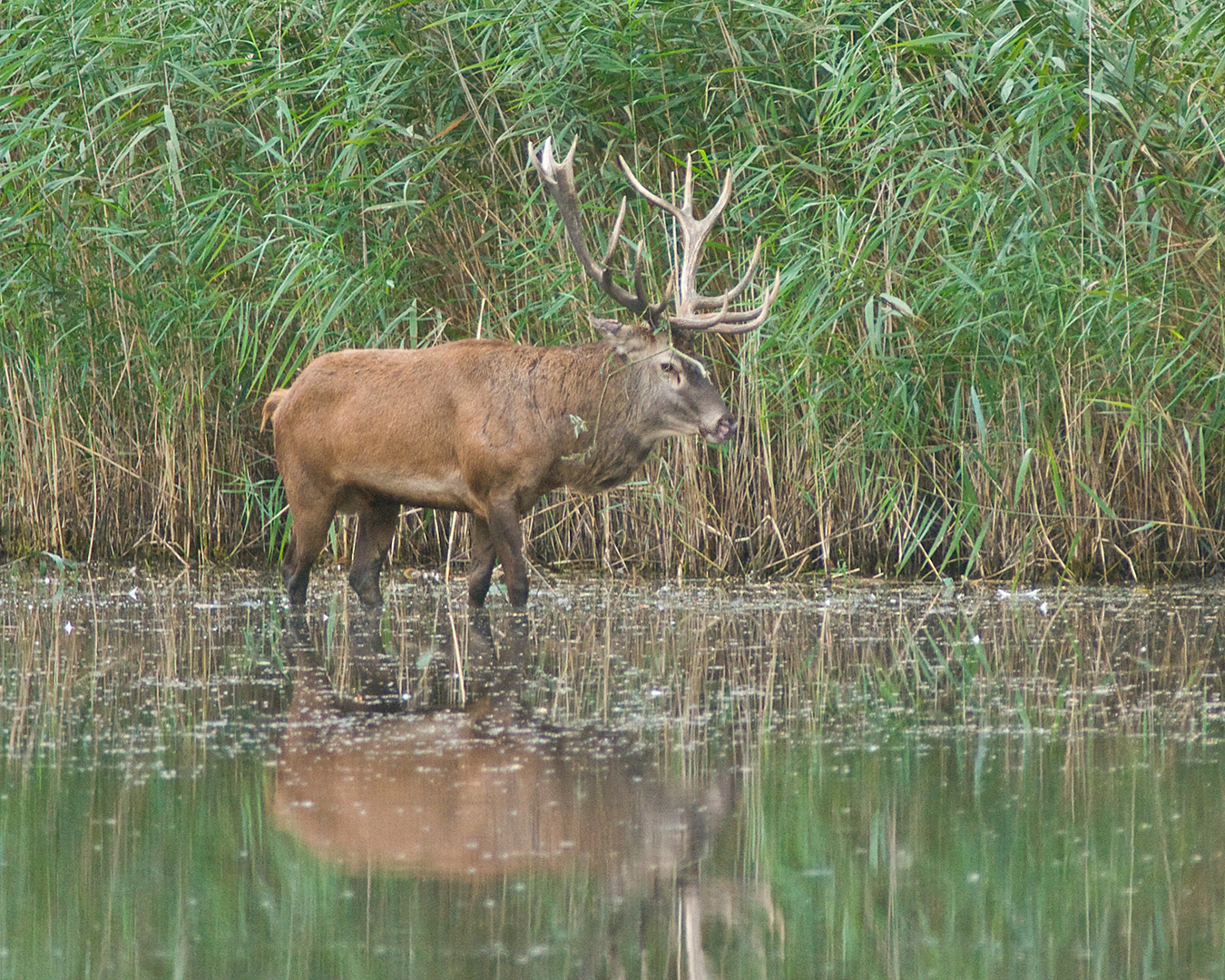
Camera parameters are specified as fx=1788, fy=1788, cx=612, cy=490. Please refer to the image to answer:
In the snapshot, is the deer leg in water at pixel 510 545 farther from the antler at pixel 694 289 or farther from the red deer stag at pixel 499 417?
the antler at pixel 694 289

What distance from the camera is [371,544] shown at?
25.7ft

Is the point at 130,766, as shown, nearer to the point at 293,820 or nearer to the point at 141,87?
the point at 293,820

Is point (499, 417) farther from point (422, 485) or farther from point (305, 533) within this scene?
point (305, 533)

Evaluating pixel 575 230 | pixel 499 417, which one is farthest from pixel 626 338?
pixel 499 417

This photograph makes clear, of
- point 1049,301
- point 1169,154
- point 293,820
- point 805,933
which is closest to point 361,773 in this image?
point 293,820

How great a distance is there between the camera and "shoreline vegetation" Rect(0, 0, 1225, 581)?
25.7 feet

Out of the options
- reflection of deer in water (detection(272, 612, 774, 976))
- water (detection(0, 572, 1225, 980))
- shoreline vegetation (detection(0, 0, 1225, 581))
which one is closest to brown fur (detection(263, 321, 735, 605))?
shoreline vegetation (detection(0, 0, 1225, 581))

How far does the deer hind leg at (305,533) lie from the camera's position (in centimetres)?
777

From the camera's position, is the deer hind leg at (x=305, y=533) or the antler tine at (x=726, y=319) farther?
the deer hind leg at (x=305, y=533)

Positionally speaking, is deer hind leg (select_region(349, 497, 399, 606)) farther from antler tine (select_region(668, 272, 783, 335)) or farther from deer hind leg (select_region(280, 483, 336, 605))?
antler tine (select_region(668, 272, 783, 335))

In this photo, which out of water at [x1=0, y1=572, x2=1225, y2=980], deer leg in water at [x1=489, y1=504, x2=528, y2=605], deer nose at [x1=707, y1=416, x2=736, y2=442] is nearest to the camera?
water at [x1=0, y1=572, x2=1225, y2=980]

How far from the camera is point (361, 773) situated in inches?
171

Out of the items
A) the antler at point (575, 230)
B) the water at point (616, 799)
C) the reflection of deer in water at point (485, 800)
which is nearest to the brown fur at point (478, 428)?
the antler at point (575, 230)

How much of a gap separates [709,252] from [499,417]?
67.4 inches
